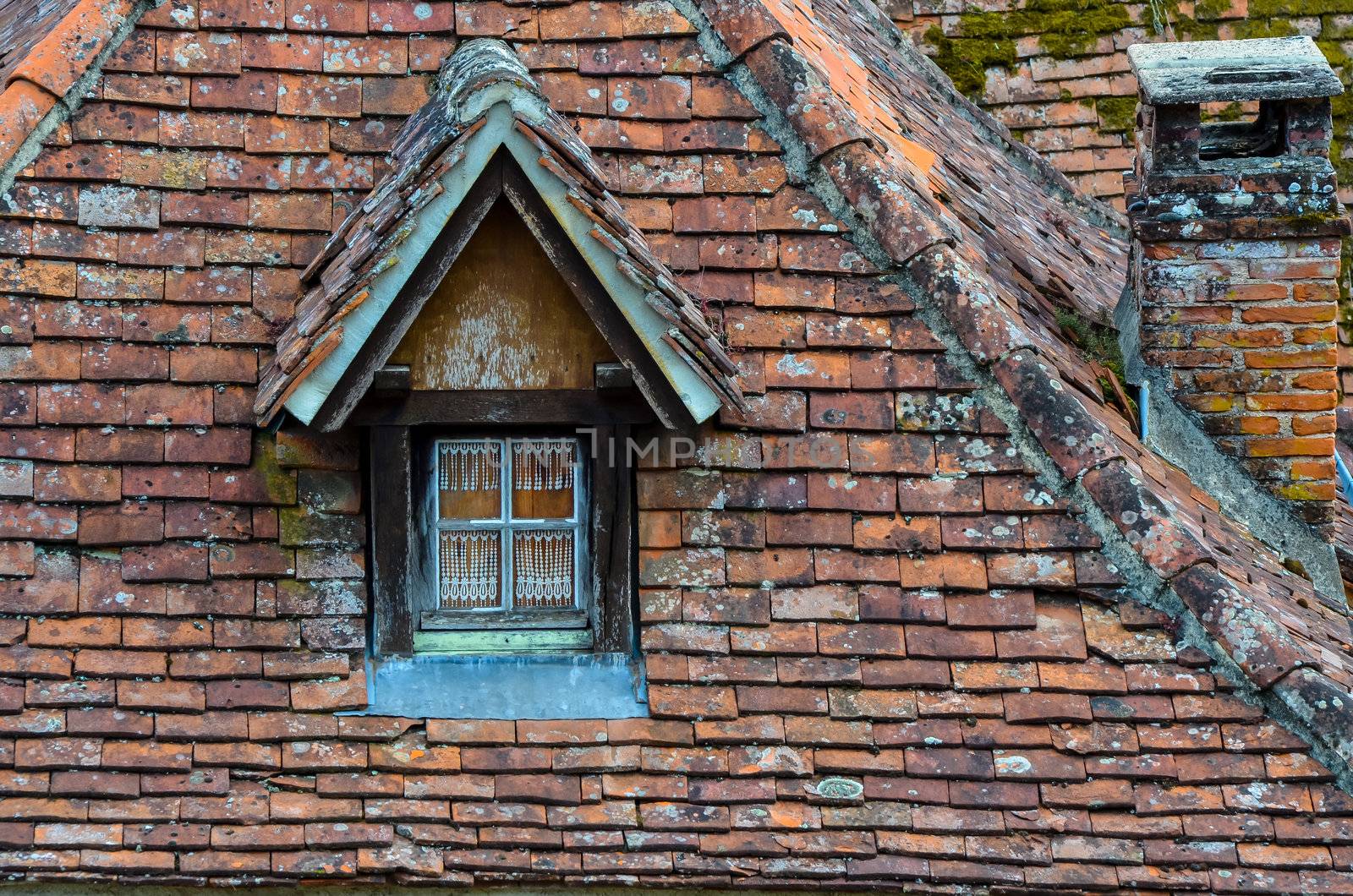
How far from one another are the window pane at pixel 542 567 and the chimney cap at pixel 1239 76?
9.79ft

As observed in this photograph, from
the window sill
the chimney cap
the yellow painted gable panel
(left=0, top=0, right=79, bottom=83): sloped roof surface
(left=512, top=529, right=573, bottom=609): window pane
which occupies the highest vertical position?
(left=0, top=0, right=79, bottom=83): sloped roof surface

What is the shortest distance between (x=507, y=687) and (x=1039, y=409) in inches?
83.3

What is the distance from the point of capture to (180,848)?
16.9 feet

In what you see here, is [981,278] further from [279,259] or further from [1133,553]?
[279,259]

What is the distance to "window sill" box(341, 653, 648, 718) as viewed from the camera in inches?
212

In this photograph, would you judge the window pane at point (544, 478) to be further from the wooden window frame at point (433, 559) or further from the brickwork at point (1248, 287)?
the brickwork at point (1248, 287)

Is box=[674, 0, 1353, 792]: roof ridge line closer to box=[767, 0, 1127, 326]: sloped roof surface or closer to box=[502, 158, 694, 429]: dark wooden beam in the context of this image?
box=[767, 0, 1127, 326]: sloped roof surface

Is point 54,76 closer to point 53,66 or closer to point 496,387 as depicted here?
point 53,66

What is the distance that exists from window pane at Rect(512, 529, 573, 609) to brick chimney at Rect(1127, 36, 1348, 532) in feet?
8.60

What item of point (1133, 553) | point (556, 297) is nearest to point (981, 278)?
point (1133, 553)

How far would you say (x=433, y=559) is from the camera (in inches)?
218

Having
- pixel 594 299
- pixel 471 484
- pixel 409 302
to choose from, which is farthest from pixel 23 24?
pixel 594 299

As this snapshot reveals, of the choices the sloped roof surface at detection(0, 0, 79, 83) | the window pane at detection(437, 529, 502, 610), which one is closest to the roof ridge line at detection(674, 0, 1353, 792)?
the window pane at detection(437, 529, 502, 610)

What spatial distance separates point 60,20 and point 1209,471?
193 inches
